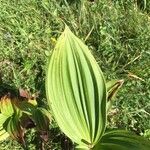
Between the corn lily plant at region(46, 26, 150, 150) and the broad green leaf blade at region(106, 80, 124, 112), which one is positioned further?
the broad green leaf blade at region(106, 80, 124, 112)

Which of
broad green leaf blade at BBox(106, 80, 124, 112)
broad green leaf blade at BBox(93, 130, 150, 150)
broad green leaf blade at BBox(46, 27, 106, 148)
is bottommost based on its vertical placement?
broad green leaf blade at BBox(93, 130, 150, 150)

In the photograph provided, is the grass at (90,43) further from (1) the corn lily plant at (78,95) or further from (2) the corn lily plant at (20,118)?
(1) the corn lily plant at (78,95)

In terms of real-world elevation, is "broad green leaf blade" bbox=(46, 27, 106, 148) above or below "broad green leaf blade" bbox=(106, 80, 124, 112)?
above

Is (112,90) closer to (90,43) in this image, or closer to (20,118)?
(20,118)

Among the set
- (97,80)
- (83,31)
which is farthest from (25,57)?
(97,80)

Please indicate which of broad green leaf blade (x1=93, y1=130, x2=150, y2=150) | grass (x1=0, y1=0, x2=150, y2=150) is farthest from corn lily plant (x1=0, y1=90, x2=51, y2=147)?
broad green leaf blade (x1=93, y1=130, x2=150, y2=150)

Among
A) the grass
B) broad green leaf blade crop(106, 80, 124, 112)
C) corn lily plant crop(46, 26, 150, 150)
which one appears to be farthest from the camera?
the grass

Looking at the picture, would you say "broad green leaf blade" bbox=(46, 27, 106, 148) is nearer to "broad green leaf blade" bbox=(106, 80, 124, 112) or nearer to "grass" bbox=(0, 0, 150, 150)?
"broad green leaf blade" bbox=(106, 80, 124, 112)
